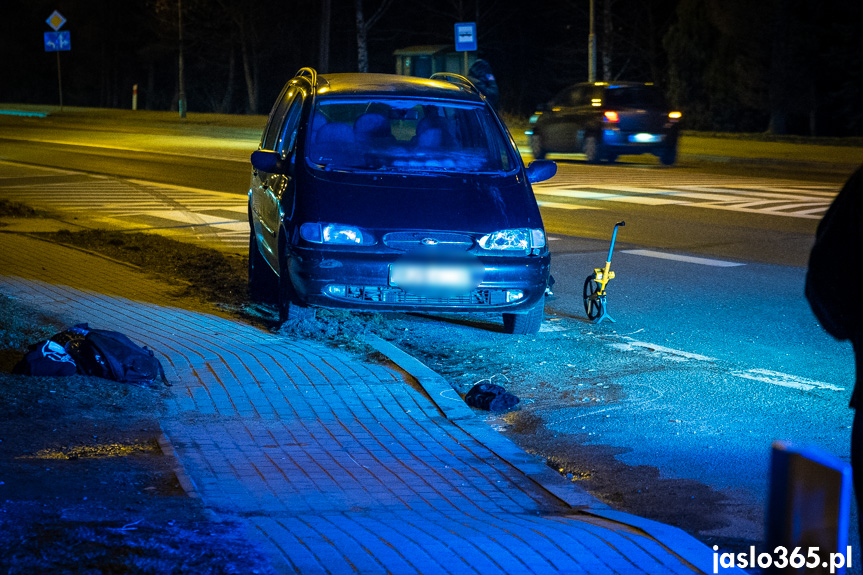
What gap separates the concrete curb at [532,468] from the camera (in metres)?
3.71

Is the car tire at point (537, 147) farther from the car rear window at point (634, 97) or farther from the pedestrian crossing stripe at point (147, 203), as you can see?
the pedestrian crossing stripe at point (147, 203)

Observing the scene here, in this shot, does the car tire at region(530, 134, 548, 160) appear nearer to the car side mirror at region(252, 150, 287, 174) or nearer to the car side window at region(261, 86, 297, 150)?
the car side window at region(261, 86, 297, 150)

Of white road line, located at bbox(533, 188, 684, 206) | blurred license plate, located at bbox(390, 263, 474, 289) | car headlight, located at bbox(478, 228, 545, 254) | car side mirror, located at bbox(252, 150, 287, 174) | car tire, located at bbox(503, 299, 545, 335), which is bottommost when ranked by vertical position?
car tire, located at bbox(503, 299, 545, 335)

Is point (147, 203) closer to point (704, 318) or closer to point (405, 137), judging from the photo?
point (405, 137)

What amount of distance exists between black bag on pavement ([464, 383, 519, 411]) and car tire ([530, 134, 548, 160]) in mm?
19206

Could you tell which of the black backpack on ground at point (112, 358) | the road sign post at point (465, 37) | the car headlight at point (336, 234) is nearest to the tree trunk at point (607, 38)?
the road sign post at point (465, 37)

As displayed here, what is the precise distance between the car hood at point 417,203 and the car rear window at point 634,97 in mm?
16371

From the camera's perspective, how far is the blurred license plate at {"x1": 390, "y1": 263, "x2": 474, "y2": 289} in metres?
7.10

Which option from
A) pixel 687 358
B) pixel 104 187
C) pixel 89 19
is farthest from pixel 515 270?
pixel 89 19

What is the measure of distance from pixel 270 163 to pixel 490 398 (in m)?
2.75

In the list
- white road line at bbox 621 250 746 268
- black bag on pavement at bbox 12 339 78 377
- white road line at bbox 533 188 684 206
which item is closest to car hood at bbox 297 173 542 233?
black bag on pavement at bbox 12 339 78 377

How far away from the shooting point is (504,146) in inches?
323

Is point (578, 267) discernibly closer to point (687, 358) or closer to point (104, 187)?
point (687, 358)

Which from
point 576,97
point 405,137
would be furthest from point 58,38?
point 405,137
